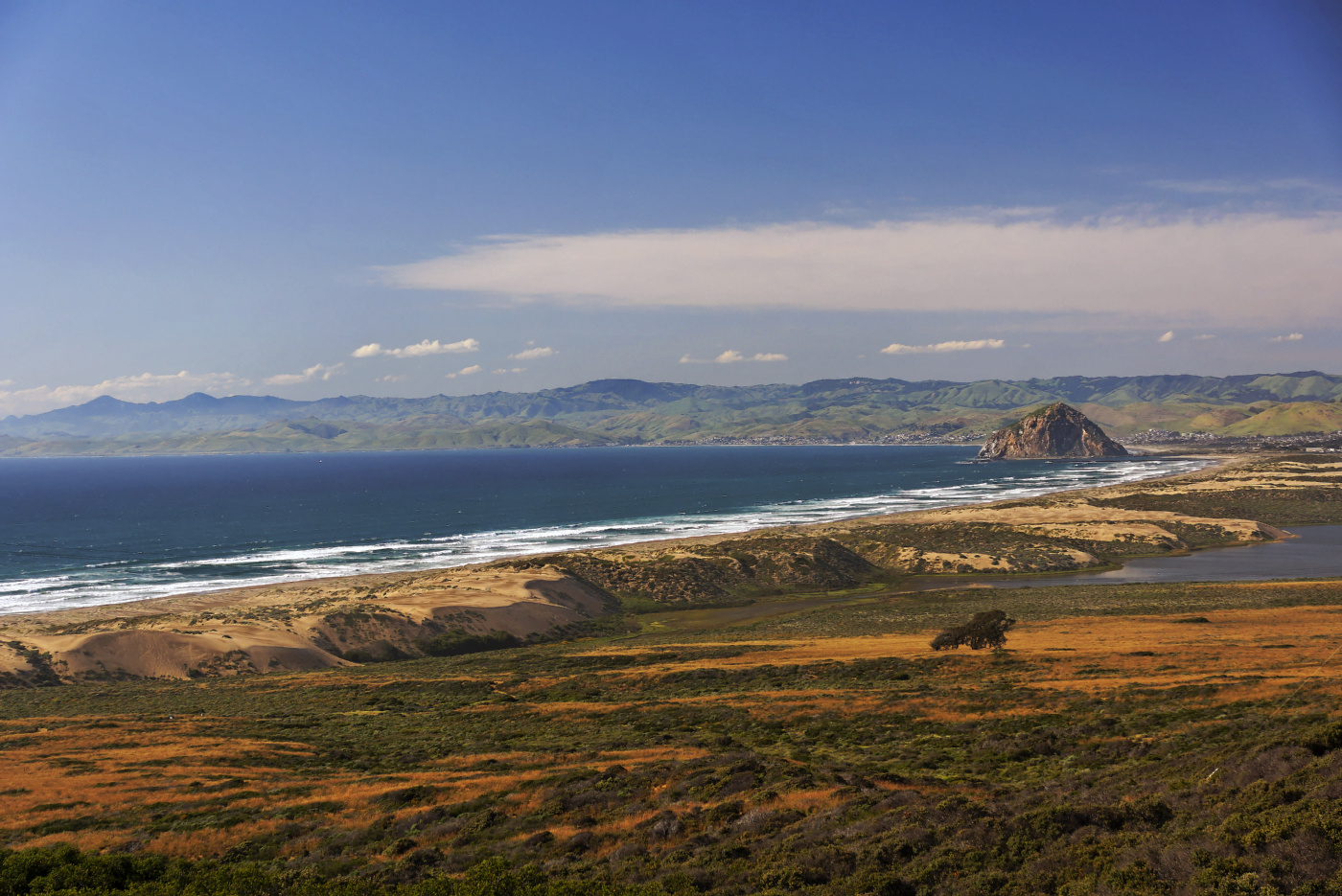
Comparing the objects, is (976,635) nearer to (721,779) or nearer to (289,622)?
(721,779)

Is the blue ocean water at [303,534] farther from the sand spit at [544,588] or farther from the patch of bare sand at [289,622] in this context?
the sand spit at [544,588]

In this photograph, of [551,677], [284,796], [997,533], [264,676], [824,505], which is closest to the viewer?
[284,796]

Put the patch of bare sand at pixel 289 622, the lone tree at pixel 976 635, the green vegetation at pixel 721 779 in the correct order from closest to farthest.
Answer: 1. the green vegetation at pixel 721 779
2. the lone tree at pixel 976 635
3. the patch of bare sand at pixel 289 622

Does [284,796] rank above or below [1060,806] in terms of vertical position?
below

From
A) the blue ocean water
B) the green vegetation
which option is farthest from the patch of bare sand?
the blue ocean water

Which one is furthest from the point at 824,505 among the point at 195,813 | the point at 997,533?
the point at 195,813

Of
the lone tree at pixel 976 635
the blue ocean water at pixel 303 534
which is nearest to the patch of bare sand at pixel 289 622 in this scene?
the blue ocean water at pixel 303 534

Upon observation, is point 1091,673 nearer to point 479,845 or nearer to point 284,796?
point 479,845

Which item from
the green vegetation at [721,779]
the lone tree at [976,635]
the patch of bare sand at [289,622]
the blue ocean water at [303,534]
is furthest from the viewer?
the blue ocean water at [303,534]
